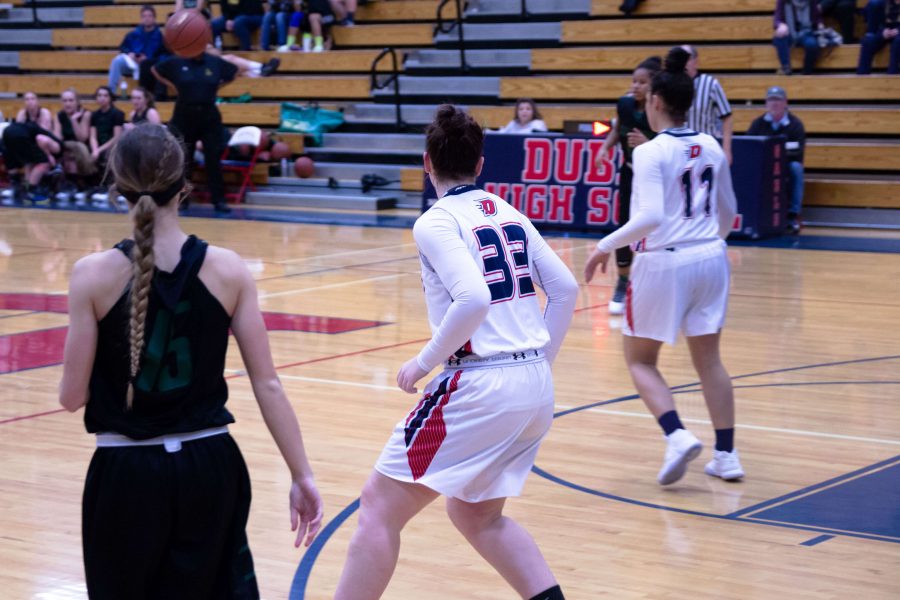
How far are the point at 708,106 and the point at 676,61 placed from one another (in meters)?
3.22

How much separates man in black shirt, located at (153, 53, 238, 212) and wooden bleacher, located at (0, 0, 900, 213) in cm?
198

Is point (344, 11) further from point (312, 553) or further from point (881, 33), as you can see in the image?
point (312, 553)

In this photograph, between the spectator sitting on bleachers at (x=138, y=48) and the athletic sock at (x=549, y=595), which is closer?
the athletic sock at (x=549, y=595)

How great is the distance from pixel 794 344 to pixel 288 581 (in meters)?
4.77

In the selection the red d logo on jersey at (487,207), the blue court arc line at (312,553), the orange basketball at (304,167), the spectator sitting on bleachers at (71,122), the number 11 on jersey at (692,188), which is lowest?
the orange basketball at (304,167)

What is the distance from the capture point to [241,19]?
64.2 ft

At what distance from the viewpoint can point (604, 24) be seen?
17.1m

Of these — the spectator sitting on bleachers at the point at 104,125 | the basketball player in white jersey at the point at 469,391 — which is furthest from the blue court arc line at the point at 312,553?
the spectator sitting on bleachers at the point at 104,125

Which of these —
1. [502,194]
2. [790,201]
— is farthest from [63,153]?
[790,201]

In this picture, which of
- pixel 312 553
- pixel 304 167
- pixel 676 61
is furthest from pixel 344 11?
pixel 312 553

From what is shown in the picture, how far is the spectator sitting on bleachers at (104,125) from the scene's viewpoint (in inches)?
682

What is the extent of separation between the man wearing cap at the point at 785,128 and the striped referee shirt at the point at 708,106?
5.39m

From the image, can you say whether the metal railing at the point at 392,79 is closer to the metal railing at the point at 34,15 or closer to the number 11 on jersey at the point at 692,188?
the metal railing at the point at 34,15

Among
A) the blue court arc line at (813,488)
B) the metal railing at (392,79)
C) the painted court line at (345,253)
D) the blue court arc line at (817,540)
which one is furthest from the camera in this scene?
the metal railing at (392,79)
